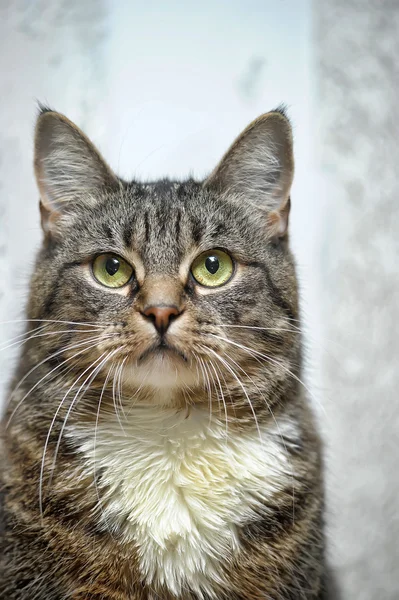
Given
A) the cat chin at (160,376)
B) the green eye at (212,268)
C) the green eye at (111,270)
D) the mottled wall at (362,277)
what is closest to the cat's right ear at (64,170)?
the green eye at (111,270)

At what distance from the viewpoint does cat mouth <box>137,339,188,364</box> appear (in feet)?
3.63

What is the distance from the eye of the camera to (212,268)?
49.1 inches

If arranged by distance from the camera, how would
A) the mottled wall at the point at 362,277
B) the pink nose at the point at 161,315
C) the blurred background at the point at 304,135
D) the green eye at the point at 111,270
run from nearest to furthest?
the pink nose at the point at 161,315, the green eye at the point at 111,270, the blurred background at the point at 304,135, the mottled wall at the point at 362,277

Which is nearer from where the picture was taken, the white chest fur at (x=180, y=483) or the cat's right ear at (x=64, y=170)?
the white chest fur at (x=180, y=483)

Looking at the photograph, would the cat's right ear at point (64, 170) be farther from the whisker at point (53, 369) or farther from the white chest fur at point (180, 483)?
the white chest fur at point (180, 483)

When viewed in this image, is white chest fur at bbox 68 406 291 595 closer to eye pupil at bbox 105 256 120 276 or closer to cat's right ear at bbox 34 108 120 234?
eye pupil at bbox 105 256 120 276

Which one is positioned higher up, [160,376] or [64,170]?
[64,170]

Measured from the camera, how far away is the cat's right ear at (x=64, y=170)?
129 cm

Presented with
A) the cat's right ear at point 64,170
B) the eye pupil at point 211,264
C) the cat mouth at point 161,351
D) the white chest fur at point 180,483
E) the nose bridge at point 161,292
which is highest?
the cat's right ear at point 64,170

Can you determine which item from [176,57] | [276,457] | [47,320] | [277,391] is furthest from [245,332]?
[176,57]

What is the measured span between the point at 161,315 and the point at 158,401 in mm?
205

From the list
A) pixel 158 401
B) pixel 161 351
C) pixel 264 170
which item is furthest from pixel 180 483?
pixel 264 170

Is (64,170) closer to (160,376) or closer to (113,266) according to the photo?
(113,266)

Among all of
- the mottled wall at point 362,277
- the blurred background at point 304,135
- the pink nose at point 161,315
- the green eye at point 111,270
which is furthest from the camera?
the mottled wall at point 362,277
